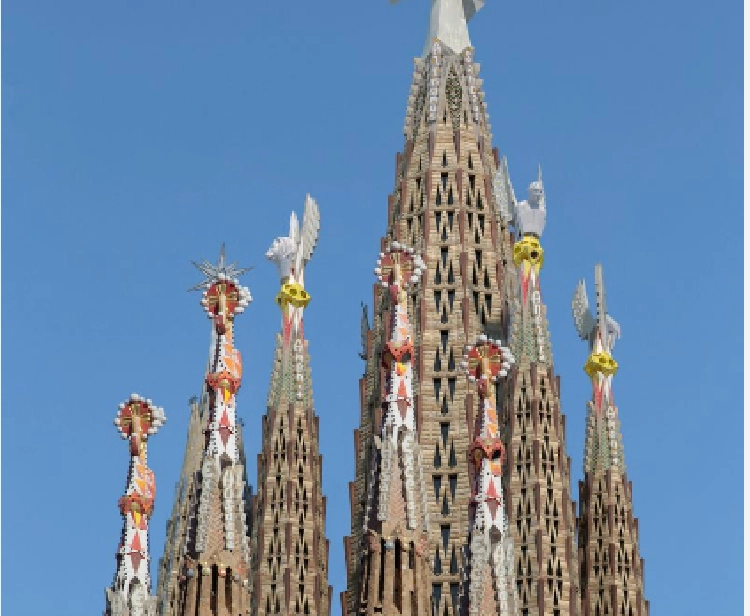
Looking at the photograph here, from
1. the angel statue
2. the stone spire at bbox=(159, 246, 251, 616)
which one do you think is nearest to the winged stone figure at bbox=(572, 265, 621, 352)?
the angel statue

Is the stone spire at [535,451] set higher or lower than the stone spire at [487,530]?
higher

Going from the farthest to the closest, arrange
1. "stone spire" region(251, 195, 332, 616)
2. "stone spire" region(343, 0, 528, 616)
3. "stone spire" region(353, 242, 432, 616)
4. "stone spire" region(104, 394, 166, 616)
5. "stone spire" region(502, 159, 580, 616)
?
"stone spire" region(251, 195, 332, 616)
"stone spire" region(343, 0, 528, 616)
"stone spire" region(502, 159, 580, 616)
"stone spire" region(104, 394, 166, 616)
"stone spire" region(353, 242, 432, 616)

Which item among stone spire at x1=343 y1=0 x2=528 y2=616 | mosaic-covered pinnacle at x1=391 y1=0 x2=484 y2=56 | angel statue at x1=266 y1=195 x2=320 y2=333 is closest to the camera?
stone spire at x1=343 y1=0 x2=528 y2=616

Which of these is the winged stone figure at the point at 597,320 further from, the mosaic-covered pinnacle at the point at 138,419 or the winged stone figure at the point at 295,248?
the mosaic-covered pinnacle at the point at 138,419

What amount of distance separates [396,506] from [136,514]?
709 cm

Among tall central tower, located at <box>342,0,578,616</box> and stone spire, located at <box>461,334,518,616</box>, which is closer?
stone spire, located at <box>461,334,518,616</box>

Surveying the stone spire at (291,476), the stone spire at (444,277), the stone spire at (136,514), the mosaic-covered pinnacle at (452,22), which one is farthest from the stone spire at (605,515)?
the stone spire at (136,514)

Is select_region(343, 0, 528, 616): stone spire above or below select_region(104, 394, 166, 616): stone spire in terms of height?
above

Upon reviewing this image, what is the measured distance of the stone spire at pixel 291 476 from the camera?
237ft

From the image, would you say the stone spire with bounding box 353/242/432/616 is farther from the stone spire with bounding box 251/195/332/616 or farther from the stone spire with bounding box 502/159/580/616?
the stone spire with bounding box 251/195/332/616

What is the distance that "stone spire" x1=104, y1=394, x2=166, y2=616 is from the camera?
63812 millimetres

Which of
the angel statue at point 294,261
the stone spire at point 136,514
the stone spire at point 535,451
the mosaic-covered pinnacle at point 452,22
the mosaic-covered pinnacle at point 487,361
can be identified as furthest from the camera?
the mosaic-covered pinnacle at point 452,22

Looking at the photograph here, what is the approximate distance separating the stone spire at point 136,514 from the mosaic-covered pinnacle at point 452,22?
59.0 feet

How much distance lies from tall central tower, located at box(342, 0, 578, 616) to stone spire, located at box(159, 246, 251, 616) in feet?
20.3
